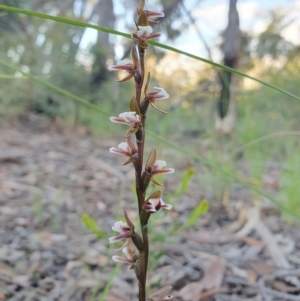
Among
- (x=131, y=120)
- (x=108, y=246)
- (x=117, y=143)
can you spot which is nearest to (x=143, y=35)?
(x=131, y=120)

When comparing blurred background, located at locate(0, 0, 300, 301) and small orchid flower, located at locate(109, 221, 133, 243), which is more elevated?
blurred background, located at locate(0, 0, 300, 301)

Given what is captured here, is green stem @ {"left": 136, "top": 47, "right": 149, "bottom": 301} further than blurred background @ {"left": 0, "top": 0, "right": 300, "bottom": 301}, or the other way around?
blurred background @ {"left": 0, "top": 0, "right": 300, "bottom": 301}

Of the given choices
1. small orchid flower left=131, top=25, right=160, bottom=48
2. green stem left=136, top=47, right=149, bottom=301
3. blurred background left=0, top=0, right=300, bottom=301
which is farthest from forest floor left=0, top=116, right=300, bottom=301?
small orchid flower left=131, top=25, right=160, bottom=48

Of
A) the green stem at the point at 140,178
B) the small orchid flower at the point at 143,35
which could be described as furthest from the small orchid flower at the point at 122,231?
the small orchid flower at the point at 143,35

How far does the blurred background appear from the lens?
83 centimetres

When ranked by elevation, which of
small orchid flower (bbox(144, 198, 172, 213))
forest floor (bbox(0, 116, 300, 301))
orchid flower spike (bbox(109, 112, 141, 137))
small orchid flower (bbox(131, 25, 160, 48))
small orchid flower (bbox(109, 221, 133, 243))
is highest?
forest floor (bbox(0, 116, 300, 301))

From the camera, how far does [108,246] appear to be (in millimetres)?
762

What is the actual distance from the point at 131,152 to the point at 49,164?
1.48 metres

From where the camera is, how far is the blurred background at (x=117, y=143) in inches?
32.6

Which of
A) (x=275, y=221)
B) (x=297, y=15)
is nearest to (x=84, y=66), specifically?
(x=297, y=15)

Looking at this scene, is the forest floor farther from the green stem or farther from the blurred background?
the green stem

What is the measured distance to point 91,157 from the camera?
2061 mm

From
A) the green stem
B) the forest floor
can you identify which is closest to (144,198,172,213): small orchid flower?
the green stem

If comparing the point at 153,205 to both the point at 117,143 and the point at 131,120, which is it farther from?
the point at 117,143
